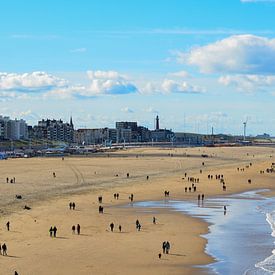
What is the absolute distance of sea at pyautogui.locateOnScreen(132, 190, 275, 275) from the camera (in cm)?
2806

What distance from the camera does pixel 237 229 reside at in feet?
123

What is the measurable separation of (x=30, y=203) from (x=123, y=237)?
15.0 m

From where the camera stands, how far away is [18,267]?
2656 centimetres

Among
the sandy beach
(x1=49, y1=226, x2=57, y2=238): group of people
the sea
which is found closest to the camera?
the sandy beach

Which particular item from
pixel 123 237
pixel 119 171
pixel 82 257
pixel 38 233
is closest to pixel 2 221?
pixel 38 233

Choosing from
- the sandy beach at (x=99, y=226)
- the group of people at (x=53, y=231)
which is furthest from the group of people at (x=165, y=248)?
the group of people at (x=53, y=231)

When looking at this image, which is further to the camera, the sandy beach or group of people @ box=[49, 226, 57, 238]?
group of people @ box=[49, 226, 57, 238]

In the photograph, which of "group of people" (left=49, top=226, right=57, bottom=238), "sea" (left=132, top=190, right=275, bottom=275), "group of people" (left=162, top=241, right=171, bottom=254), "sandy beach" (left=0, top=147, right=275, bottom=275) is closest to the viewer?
"sandy beach" (left=0, top=147, right=275, bottom=275)

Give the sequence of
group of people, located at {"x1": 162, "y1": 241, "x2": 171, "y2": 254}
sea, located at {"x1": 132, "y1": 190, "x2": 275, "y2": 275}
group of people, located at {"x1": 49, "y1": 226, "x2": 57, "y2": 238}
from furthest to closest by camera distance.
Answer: group of people, located at {"x1": 49, "y1": 226, "x2": 57, "y2": 238}
group of people, located at {"x1": 162, "y1": 241, "x2": 171, "y2": 254}
sea, located at {"x1": 132, "y1": 190, "x2": 275, "y2": 275}

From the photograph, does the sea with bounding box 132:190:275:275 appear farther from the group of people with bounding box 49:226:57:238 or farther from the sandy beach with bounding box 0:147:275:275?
the group of people with bounding box 49:226:57:238

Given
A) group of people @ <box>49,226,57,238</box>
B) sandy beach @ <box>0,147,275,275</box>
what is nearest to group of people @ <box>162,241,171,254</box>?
sandy beach @ <box>0,147,275,275</box>

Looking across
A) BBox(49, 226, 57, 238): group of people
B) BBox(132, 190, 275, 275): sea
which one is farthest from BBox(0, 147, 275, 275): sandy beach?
BBox(132, 190, 275, 275): sea

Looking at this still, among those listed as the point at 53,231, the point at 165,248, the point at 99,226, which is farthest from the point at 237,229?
the point at 53,231

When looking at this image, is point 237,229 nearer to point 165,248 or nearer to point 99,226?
point 99,226
